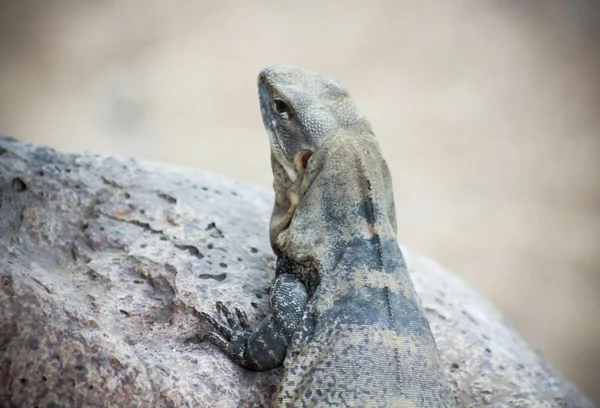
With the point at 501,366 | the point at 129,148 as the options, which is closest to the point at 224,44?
the point at 129,148

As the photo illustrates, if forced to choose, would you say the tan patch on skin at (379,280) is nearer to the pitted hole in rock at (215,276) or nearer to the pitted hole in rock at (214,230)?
the pitted hole in rock at (215,276)

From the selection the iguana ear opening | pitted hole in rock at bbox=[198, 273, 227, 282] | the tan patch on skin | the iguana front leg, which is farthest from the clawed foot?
the iguana ear opening

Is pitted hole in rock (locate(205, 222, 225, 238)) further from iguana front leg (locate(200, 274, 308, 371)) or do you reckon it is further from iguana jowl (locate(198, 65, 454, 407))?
iguana front leg (locate(200, 274, 308, 371))

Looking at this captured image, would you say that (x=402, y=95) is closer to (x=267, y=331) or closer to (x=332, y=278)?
(x=332, y=278)

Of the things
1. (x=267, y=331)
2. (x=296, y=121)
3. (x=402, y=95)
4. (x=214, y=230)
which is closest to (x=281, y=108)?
(x=296, y=121)

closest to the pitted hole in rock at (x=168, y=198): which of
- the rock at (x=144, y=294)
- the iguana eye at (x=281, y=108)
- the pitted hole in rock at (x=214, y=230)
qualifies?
the rock at (x=144, y=294)
